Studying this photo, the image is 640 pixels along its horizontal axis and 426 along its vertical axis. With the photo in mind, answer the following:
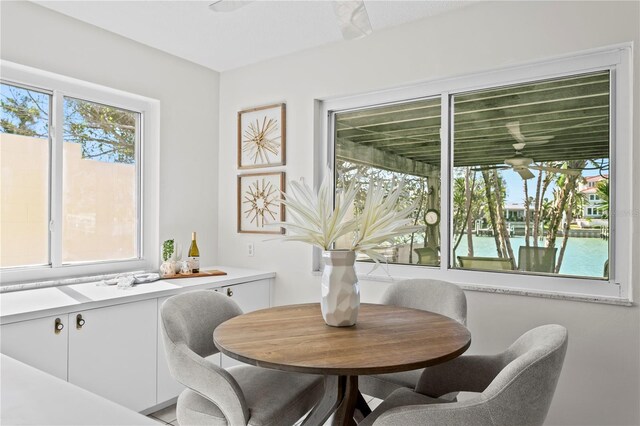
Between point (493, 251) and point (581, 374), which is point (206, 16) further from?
point (581, 374)

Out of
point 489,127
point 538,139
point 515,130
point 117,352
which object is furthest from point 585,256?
point 117,352

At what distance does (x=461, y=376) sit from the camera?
5.69 ft

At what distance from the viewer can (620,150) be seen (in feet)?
6.95

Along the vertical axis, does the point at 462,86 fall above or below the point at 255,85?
below

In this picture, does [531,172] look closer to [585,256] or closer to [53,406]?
[585,256]

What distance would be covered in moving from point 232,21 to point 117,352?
2.13 meters

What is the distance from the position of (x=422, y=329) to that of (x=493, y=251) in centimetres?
112

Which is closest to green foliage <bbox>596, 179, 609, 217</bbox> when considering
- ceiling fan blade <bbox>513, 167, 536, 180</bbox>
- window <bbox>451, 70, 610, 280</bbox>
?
window <bbox>451, 70, 610, 280</bbox>

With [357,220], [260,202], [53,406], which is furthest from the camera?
[260,202]

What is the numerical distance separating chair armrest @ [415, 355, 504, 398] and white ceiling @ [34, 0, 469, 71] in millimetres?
1995

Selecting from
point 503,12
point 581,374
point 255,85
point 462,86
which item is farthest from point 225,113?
point 581,374

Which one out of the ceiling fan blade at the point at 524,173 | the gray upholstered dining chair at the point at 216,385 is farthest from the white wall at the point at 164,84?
the ceiling fan blade at the point at 524,173

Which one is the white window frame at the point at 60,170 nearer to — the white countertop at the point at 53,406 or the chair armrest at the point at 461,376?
the white countertop at the point at 53,406

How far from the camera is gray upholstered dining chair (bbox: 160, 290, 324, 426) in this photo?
1.47m
